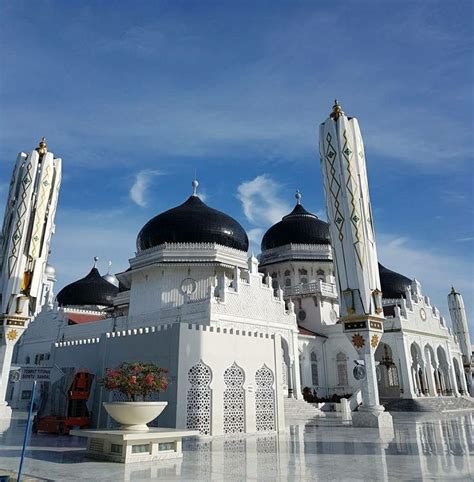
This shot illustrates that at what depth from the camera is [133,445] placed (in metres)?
7.78

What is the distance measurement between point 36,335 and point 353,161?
2695 centimetres

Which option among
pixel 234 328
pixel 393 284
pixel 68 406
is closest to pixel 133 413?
pixel 68 406

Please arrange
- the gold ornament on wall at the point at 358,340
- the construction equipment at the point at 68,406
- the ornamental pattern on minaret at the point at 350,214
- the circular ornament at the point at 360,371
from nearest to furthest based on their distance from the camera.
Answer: the construction equipment at the point at 68,406, the circular ornament at the point at 360,371, the gold ornament on wall at the point at 358,340, the ornamental pattern on minaret at the point at 350,214

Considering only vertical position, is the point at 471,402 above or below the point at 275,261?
below

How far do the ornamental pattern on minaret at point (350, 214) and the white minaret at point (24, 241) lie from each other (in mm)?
11929

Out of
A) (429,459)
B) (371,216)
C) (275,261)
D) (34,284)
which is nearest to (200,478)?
(429,459)

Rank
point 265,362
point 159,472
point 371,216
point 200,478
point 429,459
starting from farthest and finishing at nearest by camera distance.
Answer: point 371,216, point 265,362, point 429,459, point 159,472, point 200,478

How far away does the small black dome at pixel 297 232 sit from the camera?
34.5 meters

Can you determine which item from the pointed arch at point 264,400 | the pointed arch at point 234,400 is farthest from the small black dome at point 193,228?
the pointed arch at point 234,400

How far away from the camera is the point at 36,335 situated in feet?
109

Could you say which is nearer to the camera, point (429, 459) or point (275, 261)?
point (429, 459)

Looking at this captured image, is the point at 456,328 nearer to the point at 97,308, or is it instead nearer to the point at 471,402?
the point at 471,402

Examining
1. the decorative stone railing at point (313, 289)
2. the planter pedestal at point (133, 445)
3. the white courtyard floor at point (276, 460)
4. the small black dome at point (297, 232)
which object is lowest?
the white courtyard floor at point (276, 460)

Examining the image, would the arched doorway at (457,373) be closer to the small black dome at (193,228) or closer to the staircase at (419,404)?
the staircase at (419,404)
